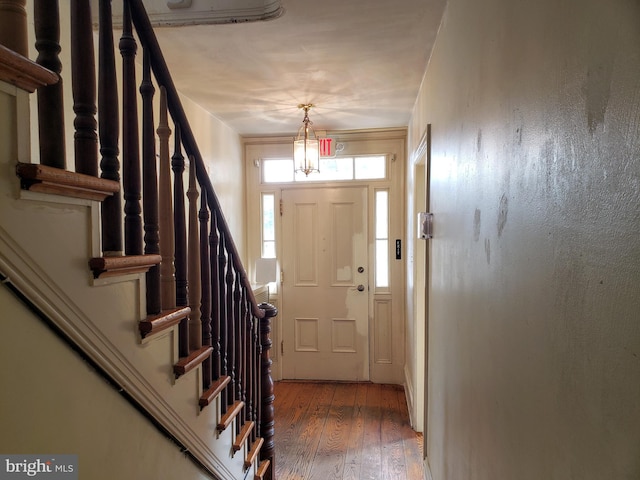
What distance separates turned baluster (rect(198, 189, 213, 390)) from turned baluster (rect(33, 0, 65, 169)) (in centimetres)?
66

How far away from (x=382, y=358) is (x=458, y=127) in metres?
2.82

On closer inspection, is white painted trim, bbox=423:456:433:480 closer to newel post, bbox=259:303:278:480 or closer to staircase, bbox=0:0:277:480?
newel post, bbox=259:303:278:480

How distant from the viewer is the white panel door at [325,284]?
3.68 m

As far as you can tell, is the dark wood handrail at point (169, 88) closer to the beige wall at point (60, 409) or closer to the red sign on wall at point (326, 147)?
the beige wall at point (60, 409)

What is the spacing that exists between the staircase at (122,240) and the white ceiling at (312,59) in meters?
0.72

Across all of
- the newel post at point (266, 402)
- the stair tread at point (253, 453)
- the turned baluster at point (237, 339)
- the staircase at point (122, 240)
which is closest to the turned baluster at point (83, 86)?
the staircase at point (122, 240)

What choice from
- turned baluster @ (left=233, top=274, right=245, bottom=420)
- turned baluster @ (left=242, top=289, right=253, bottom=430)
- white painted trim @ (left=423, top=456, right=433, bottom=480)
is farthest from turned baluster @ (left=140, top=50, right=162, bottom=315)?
white painted trim @ (left=423, top=456, right=433, bottom=480)

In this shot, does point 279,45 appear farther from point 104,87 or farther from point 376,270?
point 376,270

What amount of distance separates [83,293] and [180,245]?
49 centimetres

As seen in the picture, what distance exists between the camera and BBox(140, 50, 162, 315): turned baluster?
1.00m

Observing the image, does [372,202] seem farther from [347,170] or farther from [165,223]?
[165,223]

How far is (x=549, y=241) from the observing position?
640mm

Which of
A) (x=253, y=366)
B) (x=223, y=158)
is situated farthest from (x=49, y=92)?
(x=223, y=158)

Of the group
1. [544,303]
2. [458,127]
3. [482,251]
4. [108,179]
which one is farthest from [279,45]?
[544,303]
